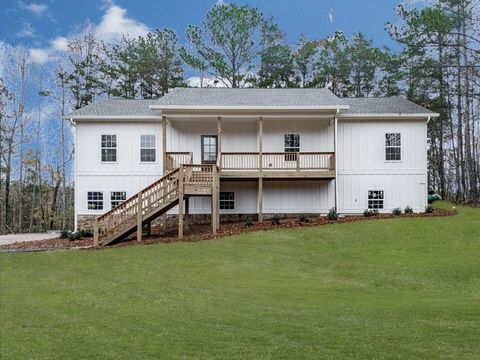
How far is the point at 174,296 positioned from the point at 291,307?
2755mm

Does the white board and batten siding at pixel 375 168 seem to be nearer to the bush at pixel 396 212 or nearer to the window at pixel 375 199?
the window at pixel 375 199

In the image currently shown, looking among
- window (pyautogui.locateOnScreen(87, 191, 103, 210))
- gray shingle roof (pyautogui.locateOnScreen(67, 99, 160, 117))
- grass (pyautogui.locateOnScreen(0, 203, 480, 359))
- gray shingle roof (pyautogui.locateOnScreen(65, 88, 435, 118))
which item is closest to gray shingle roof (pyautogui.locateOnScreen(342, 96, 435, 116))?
gray shingle roof (pyautogui.locateOnScreen(65, 88, 435, 118))

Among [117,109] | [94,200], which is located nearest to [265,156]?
[117,109]

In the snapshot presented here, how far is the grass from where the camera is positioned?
7330 mm

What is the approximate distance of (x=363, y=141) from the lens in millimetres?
25578

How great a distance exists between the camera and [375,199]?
25.6m

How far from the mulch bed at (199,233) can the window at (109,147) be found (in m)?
3.99

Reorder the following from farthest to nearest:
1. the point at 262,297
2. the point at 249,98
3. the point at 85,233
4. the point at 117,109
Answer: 1. the point at 249,98
2. the point at 117,109
3. the point at 85,233
4. the point at 262,297

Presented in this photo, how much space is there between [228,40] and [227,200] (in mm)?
16936

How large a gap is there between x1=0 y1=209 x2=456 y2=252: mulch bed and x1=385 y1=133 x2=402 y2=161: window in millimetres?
3089

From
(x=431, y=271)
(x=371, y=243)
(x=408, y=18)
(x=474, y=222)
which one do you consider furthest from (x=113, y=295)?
(x=408, y=18)

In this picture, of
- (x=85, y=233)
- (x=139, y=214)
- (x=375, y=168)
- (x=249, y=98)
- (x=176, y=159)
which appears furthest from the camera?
(x=249, y=98)

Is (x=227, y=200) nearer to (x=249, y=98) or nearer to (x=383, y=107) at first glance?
(x=249, y=98)

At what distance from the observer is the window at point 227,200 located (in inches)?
1014
